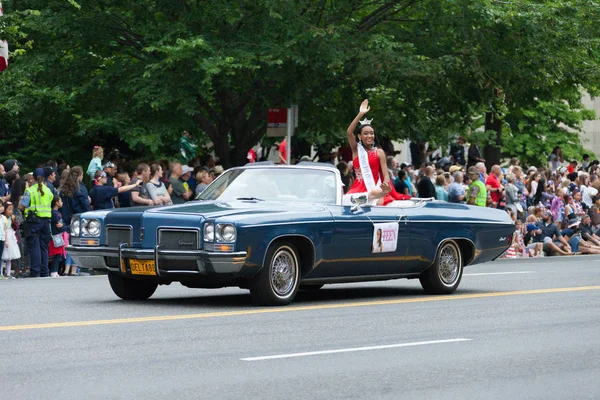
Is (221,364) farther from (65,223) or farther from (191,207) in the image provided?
(65,223)

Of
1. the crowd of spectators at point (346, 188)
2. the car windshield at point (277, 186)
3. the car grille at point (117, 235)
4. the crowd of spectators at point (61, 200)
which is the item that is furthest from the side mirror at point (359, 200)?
the crowd of spectators at point (346, 188)

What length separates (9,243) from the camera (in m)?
20.2

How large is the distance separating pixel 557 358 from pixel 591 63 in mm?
21816

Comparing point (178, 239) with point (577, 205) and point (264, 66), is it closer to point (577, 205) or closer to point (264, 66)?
point (264, 66)

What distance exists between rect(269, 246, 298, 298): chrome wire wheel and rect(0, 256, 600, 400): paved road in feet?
0.96

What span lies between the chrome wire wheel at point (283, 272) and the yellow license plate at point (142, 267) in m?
1.20

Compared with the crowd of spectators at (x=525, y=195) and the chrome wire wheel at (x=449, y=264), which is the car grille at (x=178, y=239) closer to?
the chrome wire wheel at (x=449, y=264)

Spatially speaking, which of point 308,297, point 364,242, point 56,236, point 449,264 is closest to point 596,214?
point 56,236

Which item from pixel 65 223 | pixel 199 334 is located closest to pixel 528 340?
pixel 199 334

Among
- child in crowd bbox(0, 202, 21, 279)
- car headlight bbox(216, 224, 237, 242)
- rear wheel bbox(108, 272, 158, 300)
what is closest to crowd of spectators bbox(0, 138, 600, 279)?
child in crowd bbox(0, 202, 21, 279)

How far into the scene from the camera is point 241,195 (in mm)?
14516

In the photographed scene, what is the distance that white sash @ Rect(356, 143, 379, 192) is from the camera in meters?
15.2

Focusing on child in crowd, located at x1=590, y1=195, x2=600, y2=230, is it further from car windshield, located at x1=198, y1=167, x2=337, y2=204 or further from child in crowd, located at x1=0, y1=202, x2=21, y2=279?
car windshield, located at x1=198, y1=167, x2=337, y2=204

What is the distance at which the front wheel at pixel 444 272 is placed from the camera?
1570 centimetres
